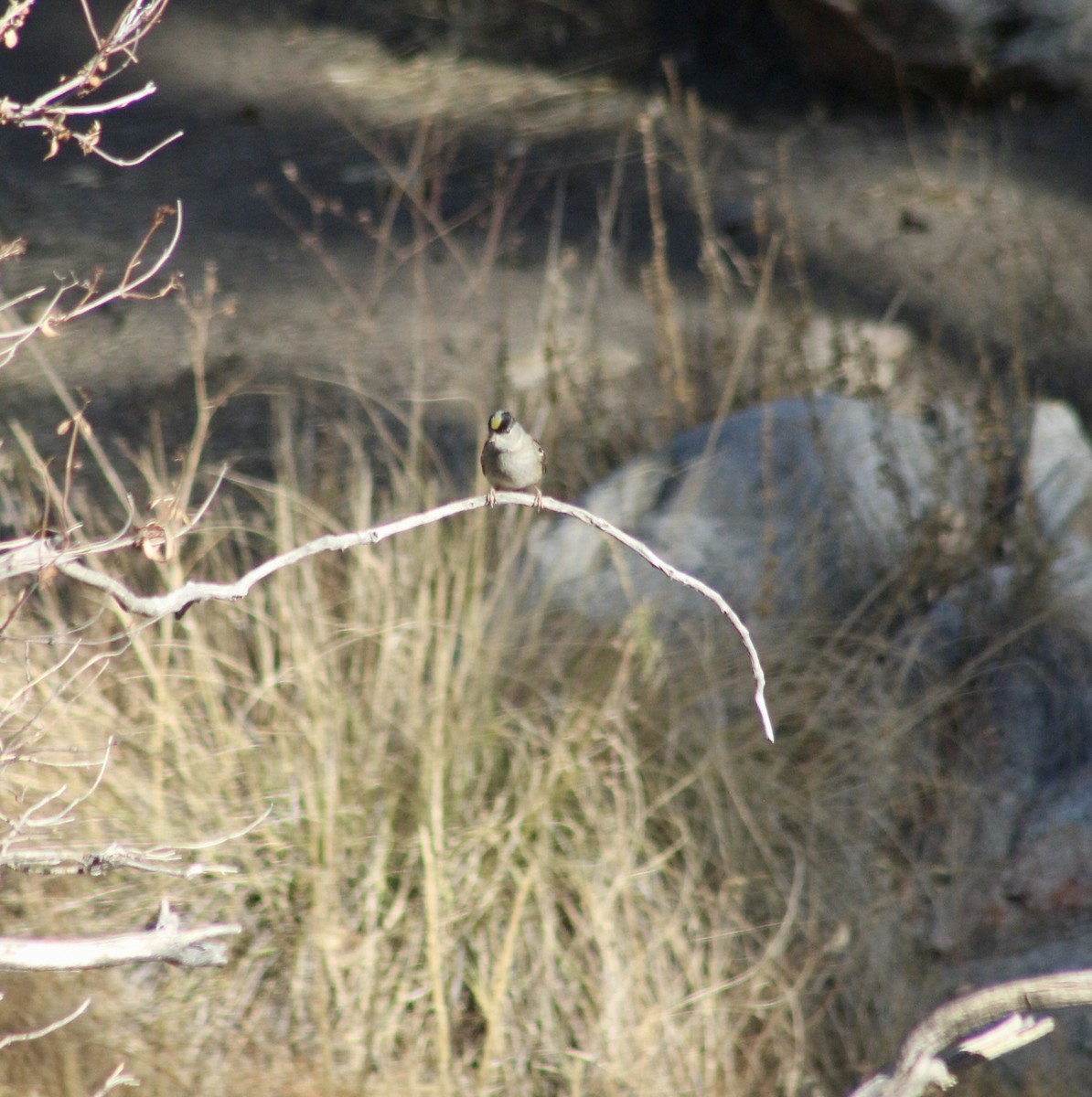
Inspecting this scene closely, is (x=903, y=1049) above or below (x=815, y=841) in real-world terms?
above

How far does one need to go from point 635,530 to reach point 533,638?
1.82 ft

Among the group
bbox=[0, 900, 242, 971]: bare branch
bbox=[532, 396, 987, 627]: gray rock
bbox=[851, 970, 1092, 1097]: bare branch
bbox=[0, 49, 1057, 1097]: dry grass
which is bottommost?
bbox=[0, 49, 1057, 1097]: dry grass

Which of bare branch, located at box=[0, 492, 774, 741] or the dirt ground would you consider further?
the dirt ground

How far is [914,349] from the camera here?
4.92 metres

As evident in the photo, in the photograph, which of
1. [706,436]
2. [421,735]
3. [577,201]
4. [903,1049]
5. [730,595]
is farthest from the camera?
[577,201]

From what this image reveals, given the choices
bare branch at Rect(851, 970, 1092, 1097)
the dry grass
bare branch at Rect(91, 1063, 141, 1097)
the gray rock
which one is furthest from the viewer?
the gray rock

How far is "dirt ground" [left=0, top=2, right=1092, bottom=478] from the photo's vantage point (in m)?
4.88

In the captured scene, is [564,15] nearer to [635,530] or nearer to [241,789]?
[635,530]

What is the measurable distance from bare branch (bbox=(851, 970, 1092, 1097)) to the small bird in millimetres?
1434

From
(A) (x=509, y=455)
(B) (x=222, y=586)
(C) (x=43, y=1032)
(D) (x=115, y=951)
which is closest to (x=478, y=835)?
(A) (x=509, y=455)

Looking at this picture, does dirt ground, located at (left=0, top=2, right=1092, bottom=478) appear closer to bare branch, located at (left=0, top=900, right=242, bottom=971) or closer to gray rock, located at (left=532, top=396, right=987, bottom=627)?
gray rock, located at (left=532, top=396, right=987, bottom=627)

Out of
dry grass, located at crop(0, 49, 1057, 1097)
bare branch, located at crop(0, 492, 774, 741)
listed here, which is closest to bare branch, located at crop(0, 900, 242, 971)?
bare branch, located at crop(0, 492, 774, 741)

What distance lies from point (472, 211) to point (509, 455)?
9.49ft

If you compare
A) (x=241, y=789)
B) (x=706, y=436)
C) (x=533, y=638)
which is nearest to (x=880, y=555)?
(x=706, y=436)
